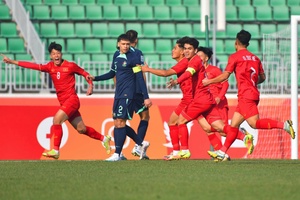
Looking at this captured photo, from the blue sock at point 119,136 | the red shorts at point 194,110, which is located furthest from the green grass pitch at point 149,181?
the blue sock at point 119,136

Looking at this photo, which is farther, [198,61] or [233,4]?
[233,4]

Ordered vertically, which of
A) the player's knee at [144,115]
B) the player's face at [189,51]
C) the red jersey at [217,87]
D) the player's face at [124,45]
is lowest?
the player's knee at [144,115]

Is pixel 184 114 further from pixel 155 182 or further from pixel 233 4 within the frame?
pixel 233 4

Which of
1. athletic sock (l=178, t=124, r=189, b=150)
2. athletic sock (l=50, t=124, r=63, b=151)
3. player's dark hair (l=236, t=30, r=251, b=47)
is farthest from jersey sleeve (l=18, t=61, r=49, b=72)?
player's dark hair (l=236, t=30, r=251, b=47)

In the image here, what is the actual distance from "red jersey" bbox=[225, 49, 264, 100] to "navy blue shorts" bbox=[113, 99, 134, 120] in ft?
6.73

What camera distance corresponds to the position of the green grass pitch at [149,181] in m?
9.17

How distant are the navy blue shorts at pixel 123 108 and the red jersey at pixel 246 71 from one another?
Answer: 2.05 meters

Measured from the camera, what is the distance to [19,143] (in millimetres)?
19062

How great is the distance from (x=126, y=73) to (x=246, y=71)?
2.23 m

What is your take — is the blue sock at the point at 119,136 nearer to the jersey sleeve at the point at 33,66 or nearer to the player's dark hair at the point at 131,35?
the player's dark hair at the point at 131,35

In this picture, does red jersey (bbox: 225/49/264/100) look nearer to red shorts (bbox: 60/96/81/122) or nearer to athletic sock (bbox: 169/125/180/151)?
athletic sock (bbox: 169/125/180/151)

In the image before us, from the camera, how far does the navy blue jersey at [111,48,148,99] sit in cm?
1526

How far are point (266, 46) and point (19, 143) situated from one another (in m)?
5.34

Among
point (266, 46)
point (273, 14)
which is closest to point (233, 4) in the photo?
point (273, 14)
